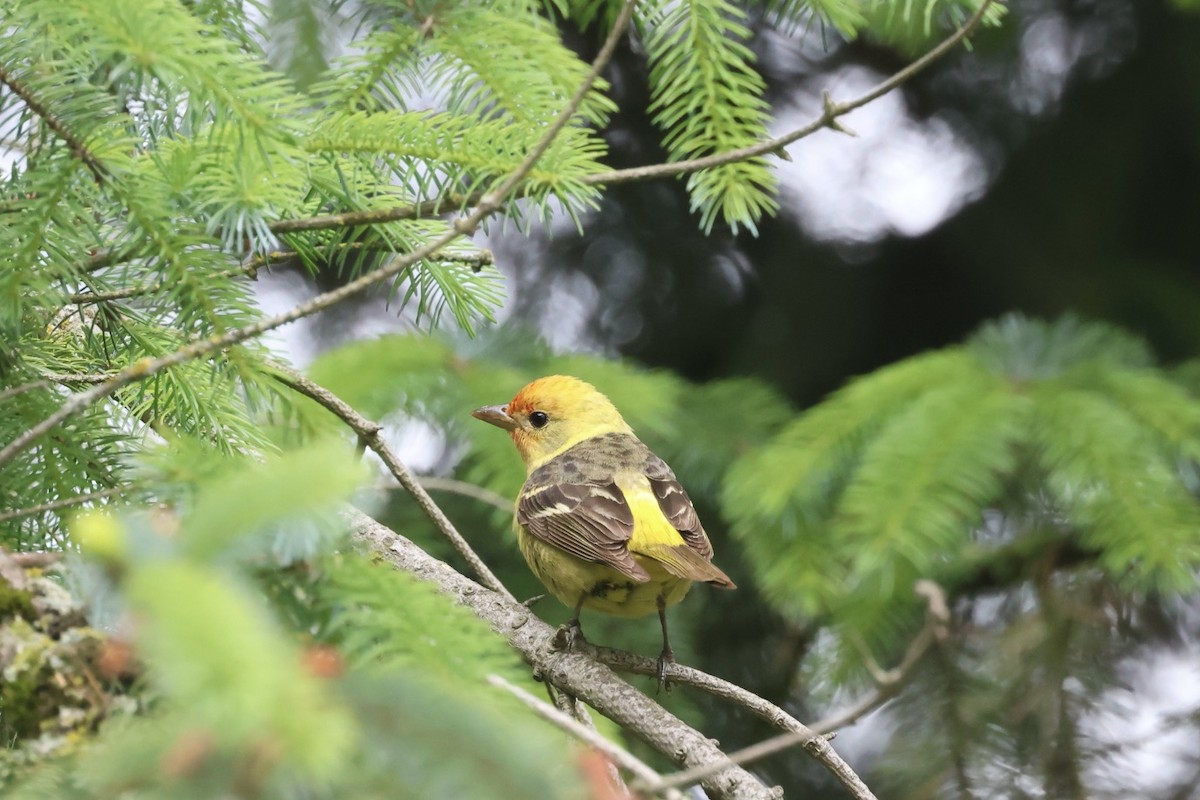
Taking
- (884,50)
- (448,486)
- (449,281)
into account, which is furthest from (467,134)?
(884,50)

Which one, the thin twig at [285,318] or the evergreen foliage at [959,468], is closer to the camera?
the thin twig at [285,318]

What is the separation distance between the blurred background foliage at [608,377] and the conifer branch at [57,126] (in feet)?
0.03

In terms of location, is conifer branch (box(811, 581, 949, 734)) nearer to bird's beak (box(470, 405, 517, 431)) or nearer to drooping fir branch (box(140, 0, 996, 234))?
drooping fir branch (box(140, 0, 996, 234))

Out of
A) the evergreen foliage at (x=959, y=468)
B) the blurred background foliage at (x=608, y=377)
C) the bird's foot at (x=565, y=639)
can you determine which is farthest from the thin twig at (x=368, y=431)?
the evergreen foliage at (x=959, y=468)

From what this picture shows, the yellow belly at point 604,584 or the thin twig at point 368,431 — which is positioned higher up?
the thin twig at point 368,431

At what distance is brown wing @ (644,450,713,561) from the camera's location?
3.16 metres

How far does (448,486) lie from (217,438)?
42.7 inches

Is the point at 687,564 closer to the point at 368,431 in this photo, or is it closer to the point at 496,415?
the point at 368,431

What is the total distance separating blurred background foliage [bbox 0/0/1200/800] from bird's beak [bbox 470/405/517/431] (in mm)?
117

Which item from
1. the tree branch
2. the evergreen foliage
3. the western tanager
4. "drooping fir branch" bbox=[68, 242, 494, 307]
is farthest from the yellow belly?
"drooping fir branch" bbox=[68, 242, 494, 307]

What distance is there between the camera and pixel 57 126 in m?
Result: 1.63

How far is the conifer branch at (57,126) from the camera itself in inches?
63.4

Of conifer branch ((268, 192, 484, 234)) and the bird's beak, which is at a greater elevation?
conifer branch ((268, 192, 484, 234))

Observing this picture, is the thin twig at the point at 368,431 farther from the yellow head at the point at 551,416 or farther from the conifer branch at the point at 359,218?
the yellow head at the point at 551,416
